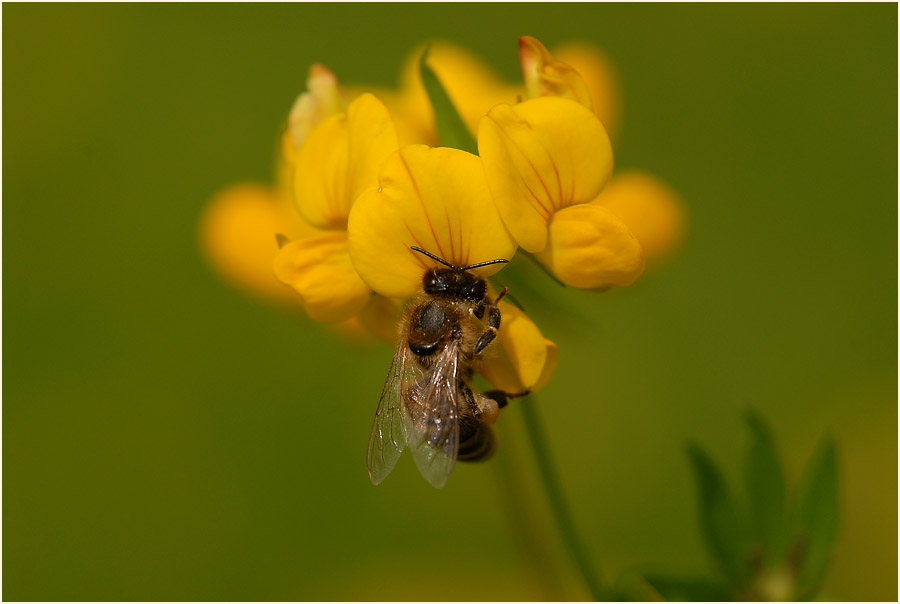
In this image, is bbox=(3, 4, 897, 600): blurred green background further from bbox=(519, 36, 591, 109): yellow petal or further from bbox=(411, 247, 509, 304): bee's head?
bbox=(519, 36, 591, 109): yellow petal

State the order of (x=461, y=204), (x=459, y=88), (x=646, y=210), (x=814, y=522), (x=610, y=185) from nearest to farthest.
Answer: (x=461, y=204) → (x=814, y=522) → (x=646, y=210) → (x=610, y=185) → (x=459, y=88)

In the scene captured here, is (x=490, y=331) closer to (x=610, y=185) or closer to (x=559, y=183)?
(x=559, y=183)

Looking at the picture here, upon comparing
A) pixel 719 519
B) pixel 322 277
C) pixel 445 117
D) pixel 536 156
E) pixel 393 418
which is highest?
pixel 445 117

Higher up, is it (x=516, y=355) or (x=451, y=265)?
(x=451, y=265)

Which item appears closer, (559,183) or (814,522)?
(559,183)

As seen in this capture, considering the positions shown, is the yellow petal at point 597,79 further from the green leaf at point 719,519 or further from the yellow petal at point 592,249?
the green leaf at point 719,519

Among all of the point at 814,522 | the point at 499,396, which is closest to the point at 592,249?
the point at 499,396

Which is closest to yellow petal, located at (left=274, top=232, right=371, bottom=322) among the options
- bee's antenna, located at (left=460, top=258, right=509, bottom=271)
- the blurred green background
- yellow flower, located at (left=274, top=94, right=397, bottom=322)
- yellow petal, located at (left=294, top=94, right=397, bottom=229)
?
yellow flower, located at (left=274, top=94, right=397, bottom=322)

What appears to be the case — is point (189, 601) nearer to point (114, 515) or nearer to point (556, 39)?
point (114, 515)

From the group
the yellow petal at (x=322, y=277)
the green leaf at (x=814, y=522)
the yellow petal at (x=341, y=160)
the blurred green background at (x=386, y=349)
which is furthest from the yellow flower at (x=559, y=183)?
the blurred green background at (x=386, y=349)
